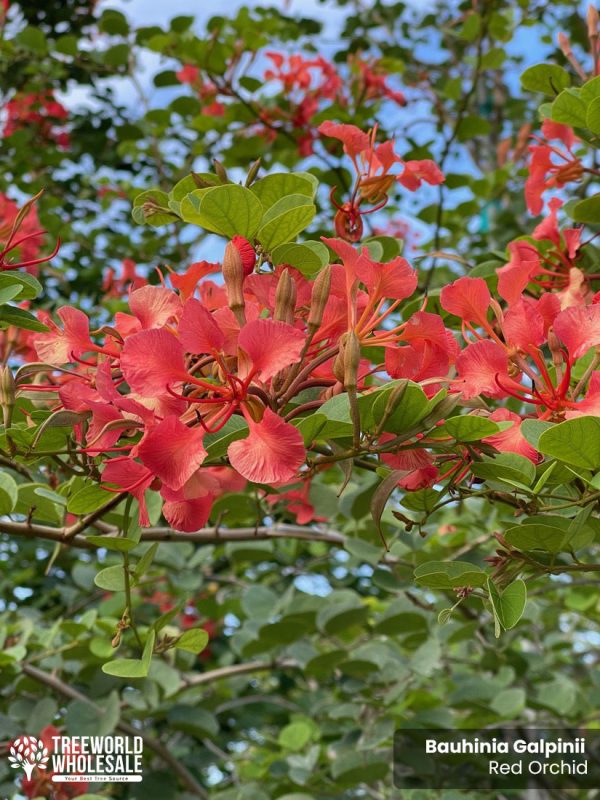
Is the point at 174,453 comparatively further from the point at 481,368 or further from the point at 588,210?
the point at 588,210

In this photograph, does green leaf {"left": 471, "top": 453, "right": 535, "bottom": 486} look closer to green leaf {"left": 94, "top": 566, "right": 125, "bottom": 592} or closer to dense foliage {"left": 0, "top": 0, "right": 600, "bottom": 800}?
dense foliage {"left": 0, "top": 0, "right": 600, "bottom": 800}

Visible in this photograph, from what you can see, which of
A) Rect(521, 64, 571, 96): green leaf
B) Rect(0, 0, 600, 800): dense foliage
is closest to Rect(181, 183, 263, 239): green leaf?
Rect(0, 0, 600, 800): dense foliage

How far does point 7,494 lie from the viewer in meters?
0.88

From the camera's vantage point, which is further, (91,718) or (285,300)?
(91,718)

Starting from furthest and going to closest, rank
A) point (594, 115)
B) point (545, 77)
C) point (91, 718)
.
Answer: point (91, 718) < point (545, 77) < point (594, 115)

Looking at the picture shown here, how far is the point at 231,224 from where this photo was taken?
73 cm

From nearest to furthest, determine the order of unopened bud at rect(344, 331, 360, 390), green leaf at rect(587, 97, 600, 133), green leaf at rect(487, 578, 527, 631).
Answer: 1. unopened bud at rect(344, 331, 360, 390)
2. green leaf at rect(487, 578, 527, 631)
3. green leaf at rect(587, 97, 600, 133)

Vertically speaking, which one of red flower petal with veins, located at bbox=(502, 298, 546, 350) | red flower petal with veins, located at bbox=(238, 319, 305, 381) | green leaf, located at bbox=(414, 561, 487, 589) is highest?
red flower petal with veins, located at bbox=(502, 298, 546, 350)

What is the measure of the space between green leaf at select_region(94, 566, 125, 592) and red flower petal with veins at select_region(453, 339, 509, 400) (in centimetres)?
41

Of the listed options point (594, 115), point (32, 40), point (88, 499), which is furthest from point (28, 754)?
point (32, 40)

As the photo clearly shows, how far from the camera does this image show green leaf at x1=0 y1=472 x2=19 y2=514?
0.88m

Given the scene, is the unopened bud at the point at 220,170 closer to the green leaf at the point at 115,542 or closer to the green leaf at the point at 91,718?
the green leaf at the point at 115,542

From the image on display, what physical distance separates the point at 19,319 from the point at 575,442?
51 cm

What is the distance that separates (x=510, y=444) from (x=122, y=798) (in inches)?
65.2
